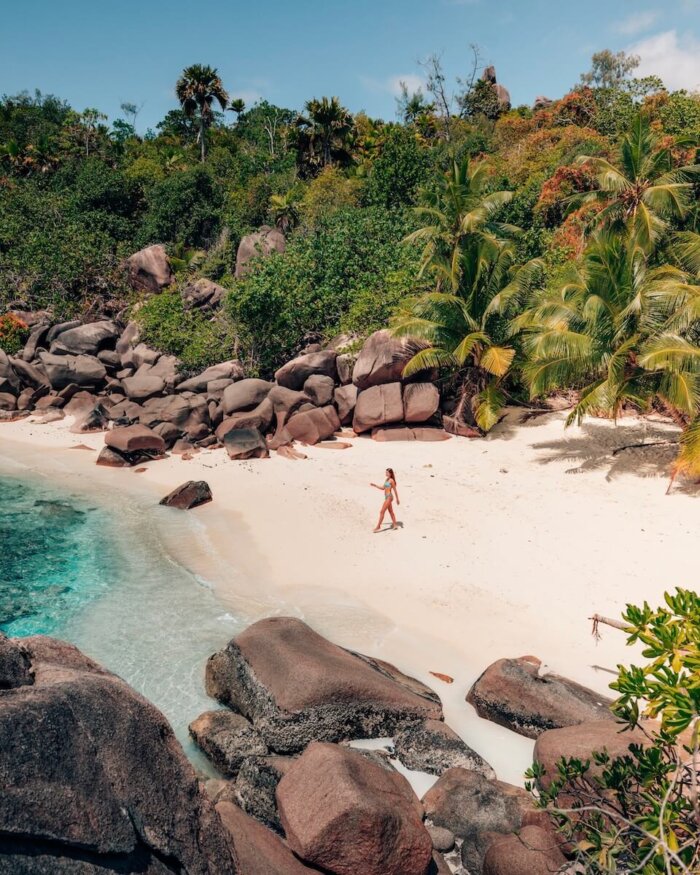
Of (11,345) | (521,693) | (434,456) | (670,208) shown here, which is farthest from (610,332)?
(11,345)

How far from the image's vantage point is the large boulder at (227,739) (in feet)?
26.1

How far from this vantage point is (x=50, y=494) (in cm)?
1927

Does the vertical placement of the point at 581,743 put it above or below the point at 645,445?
below

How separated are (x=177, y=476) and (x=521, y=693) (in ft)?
47.0

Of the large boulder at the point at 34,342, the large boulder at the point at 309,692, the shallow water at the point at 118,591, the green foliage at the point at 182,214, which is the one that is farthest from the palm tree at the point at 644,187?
the large boulder at the point at 34,342

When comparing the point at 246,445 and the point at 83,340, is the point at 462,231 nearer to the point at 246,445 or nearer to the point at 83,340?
the point at 246,445

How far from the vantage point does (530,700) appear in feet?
27.8

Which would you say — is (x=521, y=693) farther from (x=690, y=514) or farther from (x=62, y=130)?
(x=62, y=130)

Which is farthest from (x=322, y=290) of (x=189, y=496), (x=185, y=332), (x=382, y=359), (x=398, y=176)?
(x=189, y=496)

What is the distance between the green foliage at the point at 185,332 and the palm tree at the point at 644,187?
16421mm

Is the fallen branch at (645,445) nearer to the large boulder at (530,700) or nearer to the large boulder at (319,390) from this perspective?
the large boulder at (319,390)

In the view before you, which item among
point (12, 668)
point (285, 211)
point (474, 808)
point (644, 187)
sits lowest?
Result: point (474, 808)

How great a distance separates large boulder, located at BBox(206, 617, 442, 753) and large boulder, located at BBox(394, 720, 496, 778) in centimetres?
23

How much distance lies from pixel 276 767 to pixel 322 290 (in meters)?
22.7
